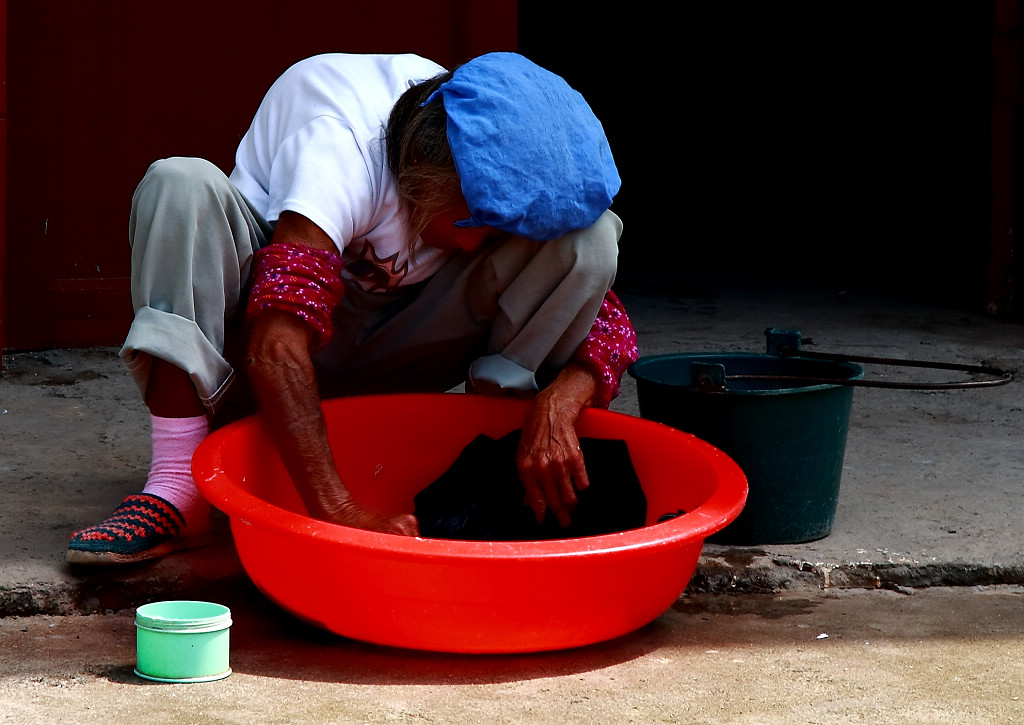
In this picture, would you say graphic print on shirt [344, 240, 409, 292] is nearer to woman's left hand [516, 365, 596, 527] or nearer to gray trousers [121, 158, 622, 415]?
gray trousers [121, 158, 622, 415]

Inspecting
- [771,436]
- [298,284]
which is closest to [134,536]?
[298,284]

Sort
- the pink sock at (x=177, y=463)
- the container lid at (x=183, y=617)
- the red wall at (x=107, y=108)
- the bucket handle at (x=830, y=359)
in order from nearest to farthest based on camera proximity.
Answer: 1. the container lid at (x=183, y=617)
2. the pink sock at (x=177, y=463)
3. the bucket handle at (x=830, y=359)
4. the red wall at (x=107, y=108)

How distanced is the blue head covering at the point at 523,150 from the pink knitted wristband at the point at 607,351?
0.88 feet

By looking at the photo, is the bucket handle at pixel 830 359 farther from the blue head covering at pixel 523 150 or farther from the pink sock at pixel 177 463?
Result: the pink sock at pixel 177 463

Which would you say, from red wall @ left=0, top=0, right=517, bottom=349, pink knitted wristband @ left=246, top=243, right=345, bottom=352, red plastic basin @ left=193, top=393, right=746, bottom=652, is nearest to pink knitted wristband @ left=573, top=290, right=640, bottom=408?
red plastic basin @ left=193, top=393, right=746, bottom=652

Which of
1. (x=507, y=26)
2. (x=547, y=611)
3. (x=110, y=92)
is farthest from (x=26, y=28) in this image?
(x=547, y=611)

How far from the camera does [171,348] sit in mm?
1934

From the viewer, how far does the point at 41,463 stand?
99.7 inches

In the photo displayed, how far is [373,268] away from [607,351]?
0.44 meters

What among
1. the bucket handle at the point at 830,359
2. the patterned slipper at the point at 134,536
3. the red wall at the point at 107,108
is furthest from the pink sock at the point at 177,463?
the red wall at the point at 107,108

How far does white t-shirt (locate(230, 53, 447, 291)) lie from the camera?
76.1 inches

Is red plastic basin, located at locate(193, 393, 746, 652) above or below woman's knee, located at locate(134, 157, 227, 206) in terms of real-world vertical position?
below

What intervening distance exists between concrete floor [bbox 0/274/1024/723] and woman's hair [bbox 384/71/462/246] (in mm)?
674

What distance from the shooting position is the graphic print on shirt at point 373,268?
83.4 inches
